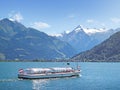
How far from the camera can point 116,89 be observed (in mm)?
140500

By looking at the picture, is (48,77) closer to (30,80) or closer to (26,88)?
(30,80)

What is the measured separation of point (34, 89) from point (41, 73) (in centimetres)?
5481

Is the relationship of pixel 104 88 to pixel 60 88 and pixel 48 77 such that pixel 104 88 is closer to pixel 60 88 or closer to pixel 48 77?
pixel 60 88

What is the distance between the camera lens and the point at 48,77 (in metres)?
200

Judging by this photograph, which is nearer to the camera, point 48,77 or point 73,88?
point 73,88

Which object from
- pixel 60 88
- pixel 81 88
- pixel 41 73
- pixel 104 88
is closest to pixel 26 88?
pixel 60 88

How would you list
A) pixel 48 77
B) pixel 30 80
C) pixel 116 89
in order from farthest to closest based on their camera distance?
pixel 48 77
pixel 30 80
pixel 116 89

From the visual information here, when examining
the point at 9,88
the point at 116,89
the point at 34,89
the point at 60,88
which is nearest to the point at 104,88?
the point at 116,89

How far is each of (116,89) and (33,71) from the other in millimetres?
67773

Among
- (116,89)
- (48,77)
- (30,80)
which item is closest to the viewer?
(116,89)

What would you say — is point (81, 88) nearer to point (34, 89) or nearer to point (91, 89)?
point (91, 89)

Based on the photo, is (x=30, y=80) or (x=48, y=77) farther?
(x=48, y=77)

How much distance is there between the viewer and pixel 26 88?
145375mm

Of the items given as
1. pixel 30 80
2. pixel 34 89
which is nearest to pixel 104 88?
pixel 34 89
